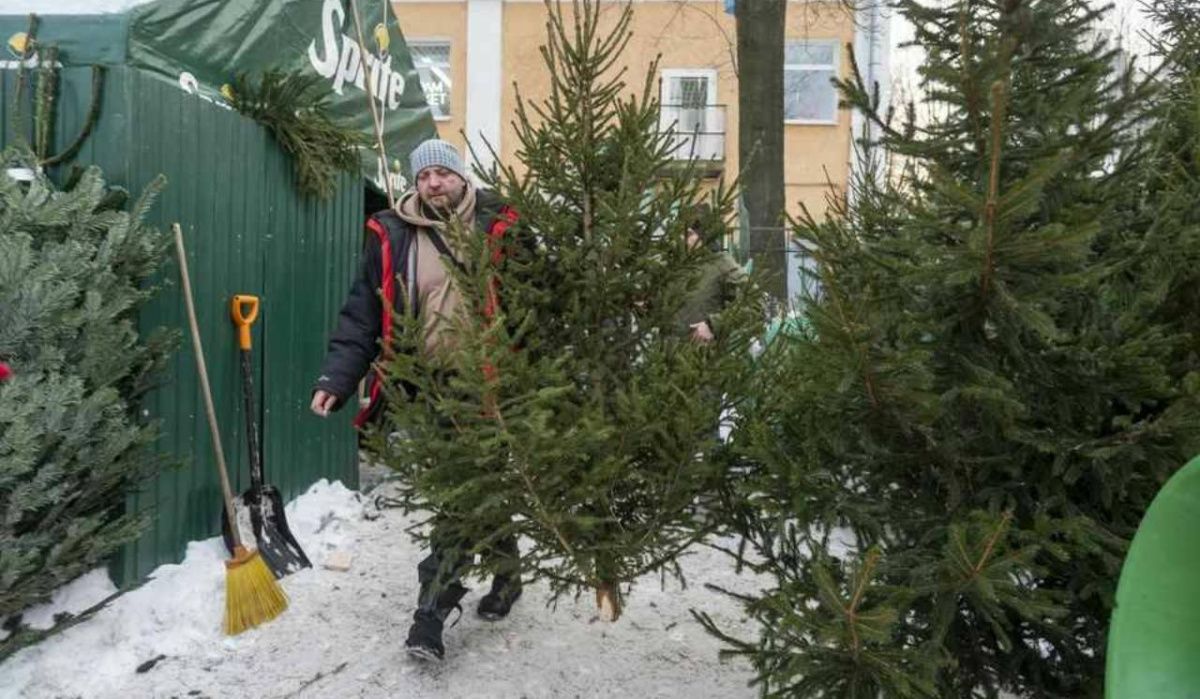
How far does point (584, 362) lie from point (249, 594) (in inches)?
78.3

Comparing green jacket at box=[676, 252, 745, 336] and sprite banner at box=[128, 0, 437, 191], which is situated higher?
sprite banner at box=[128, 0, 437, 191]

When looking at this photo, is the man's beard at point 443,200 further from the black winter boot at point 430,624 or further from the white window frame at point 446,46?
the white window frame at point 446,46

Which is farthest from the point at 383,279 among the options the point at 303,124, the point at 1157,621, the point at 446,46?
the point at 446,46

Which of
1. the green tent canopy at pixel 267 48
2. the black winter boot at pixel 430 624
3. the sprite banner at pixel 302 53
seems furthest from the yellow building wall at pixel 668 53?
the black winter boot at pixel 430 624

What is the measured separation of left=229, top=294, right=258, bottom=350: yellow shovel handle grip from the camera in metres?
4.82

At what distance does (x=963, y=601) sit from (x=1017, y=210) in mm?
958

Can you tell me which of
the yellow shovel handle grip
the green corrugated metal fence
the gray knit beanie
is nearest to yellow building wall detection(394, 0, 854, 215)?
the green corrugated metal fence

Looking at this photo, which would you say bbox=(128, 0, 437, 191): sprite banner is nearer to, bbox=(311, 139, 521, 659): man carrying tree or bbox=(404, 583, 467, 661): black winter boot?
bbox=(311, 139, 521, 659): man carrying tree

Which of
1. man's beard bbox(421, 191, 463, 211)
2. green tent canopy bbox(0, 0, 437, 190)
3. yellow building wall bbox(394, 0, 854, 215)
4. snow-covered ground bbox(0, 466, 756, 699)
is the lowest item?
snow-covered ground bbox(0, 466, 756, 699)

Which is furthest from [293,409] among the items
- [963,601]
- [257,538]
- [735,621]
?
[963,601]

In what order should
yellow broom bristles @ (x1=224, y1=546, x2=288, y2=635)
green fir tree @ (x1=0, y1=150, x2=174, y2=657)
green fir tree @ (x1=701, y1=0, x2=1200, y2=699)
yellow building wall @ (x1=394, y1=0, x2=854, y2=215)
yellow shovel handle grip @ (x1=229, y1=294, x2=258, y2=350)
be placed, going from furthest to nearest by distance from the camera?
yellow building wall @ (x1=394, y1=0, x2=854, y2=215), yellow shovel handle grip @ (x1=229, y1=294, x2=258, y2=350), yellow broom bristles @ (x1=224, y1=546, x2=288, y2=635), green fir tree @ (x1=0, y1=150, x2=174, y2=657), green fir tree @ (x1=701, y1=0, x2=1200, y2=699)

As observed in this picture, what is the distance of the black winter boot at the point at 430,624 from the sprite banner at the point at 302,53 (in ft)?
8.41

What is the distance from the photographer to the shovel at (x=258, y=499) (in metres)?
4.68

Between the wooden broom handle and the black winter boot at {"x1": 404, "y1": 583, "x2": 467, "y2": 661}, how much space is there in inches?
42.0
